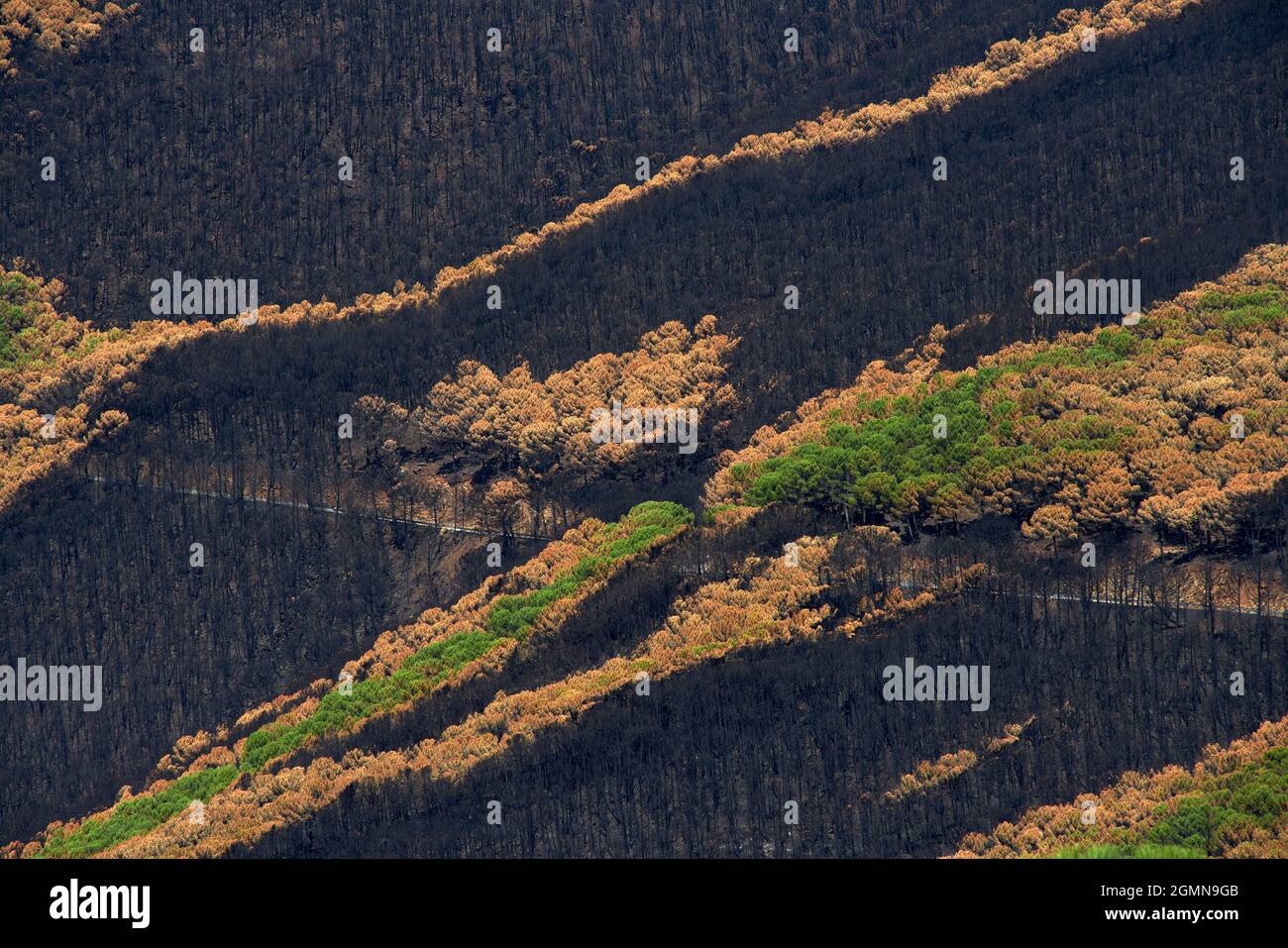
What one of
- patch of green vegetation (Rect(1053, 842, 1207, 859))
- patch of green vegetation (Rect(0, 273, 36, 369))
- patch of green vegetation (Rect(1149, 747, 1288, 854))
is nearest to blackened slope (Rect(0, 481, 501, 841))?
patch of green vegetation (Rect(0, 273, 36, 369))

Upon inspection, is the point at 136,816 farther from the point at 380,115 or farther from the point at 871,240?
the point at 380,115

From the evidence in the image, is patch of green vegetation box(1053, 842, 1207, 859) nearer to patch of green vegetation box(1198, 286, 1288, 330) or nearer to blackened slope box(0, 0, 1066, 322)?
patch of green vegetation box(1198, 286, 1288, 330)

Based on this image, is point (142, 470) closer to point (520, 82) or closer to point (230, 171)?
point (230, 171)

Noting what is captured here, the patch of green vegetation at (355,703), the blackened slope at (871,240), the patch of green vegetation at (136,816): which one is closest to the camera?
the patch of green vegetation at (136,816)

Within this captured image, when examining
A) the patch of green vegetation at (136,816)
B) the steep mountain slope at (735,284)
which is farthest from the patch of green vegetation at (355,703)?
the steep mountain slope at (735,284)

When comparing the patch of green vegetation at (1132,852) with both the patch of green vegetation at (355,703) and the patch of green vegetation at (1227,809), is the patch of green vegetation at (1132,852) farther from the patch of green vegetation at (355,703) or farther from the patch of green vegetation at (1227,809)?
the patch of green vegetation at (355,703)

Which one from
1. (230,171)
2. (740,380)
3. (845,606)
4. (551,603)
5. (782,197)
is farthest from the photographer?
(230,171)

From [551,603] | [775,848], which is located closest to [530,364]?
[551,603]

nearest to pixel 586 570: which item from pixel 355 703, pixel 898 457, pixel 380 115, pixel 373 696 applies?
pixel 373 696
